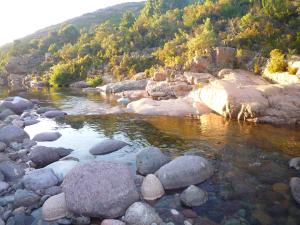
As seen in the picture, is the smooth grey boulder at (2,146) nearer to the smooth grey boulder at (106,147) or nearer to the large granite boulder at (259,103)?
the smooth grey boulder at (106,147)

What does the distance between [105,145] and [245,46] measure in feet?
89.4

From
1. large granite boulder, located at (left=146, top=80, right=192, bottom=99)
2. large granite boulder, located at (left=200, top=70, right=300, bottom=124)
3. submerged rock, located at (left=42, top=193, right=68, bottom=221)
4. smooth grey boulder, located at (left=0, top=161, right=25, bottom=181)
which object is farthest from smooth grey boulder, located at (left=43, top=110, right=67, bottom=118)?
submerged rock, located at (left=42, top=193, right=68, bottom=221)

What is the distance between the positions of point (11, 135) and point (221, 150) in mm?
11162

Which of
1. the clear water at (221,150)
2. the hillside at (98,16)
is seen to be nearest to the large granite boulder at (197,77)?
the clear water at (221,150)

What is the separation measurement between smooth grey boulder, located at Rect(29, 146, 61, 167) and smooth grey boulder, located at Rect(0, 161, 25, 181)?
1.13 m

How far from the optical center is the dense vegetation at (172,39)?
128 ft

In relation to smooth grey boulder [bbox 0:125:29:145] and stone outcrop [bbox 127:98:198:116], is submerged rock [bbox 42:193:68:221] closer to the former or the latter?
smooth grey boulder [bbox 0:125:29:145]

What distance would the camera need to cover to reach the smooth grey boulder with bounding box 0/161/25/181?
41.9ft

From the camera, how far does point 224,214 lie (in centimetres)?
979

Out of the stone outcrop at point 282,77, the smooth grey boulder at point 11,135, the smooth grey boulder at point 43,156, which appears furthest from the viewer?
the stone outcrop at point 282,77

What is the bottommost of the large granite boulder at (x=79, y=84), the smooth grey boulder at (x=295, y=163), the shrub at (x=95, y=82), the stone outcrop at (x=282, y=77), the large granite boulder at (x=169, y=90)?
the large granite boulder at (x=79, y=84)

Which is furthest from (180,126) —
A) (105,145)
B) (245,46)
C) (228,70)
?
(245,46)

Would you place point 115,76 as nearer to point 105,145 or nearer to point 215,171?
point 105,145

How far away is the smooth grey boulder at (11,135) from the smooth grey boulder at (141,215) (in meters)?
10.4
